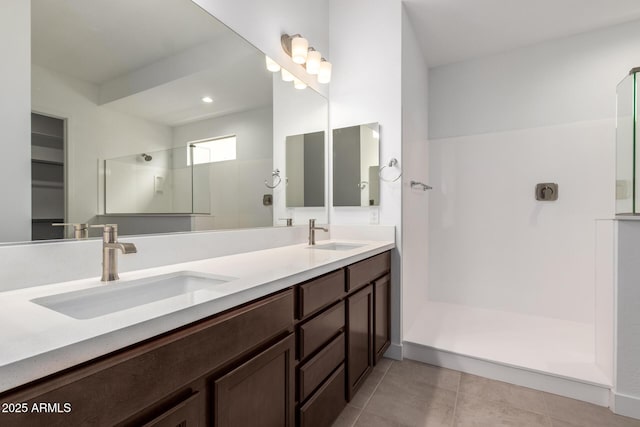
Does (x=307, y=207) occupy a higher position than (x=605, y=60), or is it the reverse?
(x=605, y=60)

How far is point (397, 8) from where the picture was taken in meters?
2.20

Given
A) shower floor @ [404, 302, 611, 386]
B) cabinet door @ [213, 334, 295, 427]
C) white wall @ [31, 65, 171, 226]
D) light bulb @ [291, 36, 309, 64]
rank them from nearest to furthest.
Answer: cabinet door @ [213, 334, 295, 427] → white wall @ [31, 65, 171, 226] → shower floor @ [404, 302, 611, 386] → light bulb @ [291, 36, 309, 64]

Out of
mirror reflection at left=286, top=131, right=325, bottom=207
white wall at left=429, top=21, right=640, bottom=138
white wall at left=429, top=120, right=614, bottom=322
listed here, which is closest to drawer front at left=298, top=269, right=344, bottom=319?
mirror reflection at left=286, top=131, right=325, bottom=207

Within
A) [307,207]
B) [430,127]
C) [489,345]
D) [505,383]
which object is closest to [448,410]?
[505,383]

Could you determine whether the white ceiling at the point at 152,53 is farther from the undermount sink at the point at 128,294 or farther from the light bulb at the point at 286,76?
the undermount sink at the point at 128,294

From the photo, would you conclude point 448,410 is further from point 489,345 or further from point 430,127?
point 430,127

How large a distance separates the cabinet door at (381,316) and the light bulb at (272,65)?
1474 millimetres

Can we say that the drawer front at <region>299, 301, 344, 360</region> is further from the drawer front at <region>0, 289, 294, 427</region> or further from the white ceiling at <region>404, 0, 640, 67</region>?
the white ceiling at <region>404, 0, 640, 67</region>

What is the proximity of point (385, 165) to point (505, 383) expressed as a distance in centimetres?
159

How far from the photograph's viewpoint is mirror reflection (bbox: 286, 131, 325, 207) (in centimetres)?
215

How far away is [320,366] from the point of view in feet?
4.10

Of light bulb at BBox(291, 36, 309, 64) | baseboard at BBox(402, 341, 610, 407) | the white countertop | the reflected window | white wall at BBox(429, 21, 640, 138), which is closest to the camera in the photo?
the white countertop

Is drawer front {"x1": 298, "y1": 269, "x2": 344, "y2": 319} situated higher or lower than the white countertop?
lower

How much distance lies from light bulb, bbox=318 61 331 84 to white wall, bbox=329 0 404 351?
181mm
